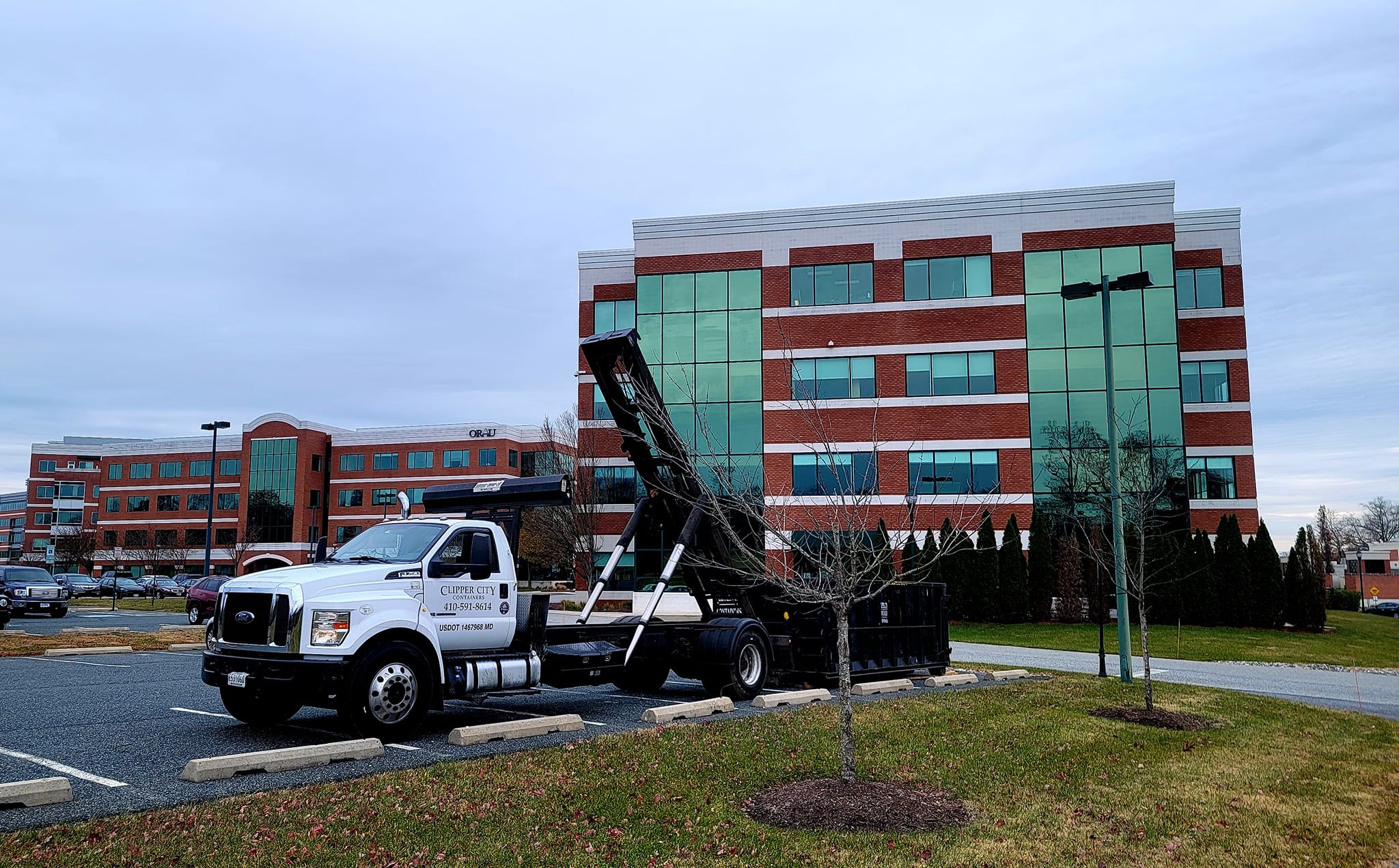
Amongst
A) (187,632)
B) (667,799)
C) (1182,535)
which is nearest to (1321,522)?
(1182,535)

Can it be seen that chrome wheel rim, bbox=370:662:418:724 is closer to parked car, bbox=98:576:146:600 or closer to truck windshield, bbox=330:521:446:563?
truck windshield, bbox=330:521:446:563

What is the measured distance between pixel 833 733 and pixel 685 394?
27713 mm

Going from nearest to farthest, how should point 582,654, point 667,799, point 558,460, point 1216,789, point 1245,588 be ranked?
1. point 667,799
2. point 1216,789
3. point 582,654
4. point 1245,588
5. point 558,460

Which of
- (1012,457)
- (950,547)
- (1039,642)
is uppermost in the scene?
(1012,457)

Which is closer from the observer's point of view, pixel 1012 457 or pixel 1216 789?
pixel 1216 789

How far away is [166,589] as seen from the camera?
2606 inches

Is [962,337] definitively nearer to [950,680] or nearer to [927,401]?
[927,401]

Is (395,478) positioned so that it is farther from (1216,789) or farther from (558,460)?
(1216,789)

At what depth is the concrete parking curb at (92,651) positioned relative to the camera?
63.9ft

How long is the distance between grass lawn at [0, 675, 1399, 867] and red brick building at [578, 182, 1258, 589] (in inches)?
1022

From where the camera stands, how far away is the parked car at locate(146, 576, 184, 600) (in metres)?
59.7

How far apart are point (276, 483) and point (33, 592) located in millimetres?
49559

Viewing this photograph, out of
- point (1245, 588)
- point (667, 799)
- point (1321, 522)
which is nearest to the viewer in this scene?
point (667, 799)

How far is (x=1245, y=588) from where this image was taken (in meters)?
34.1
